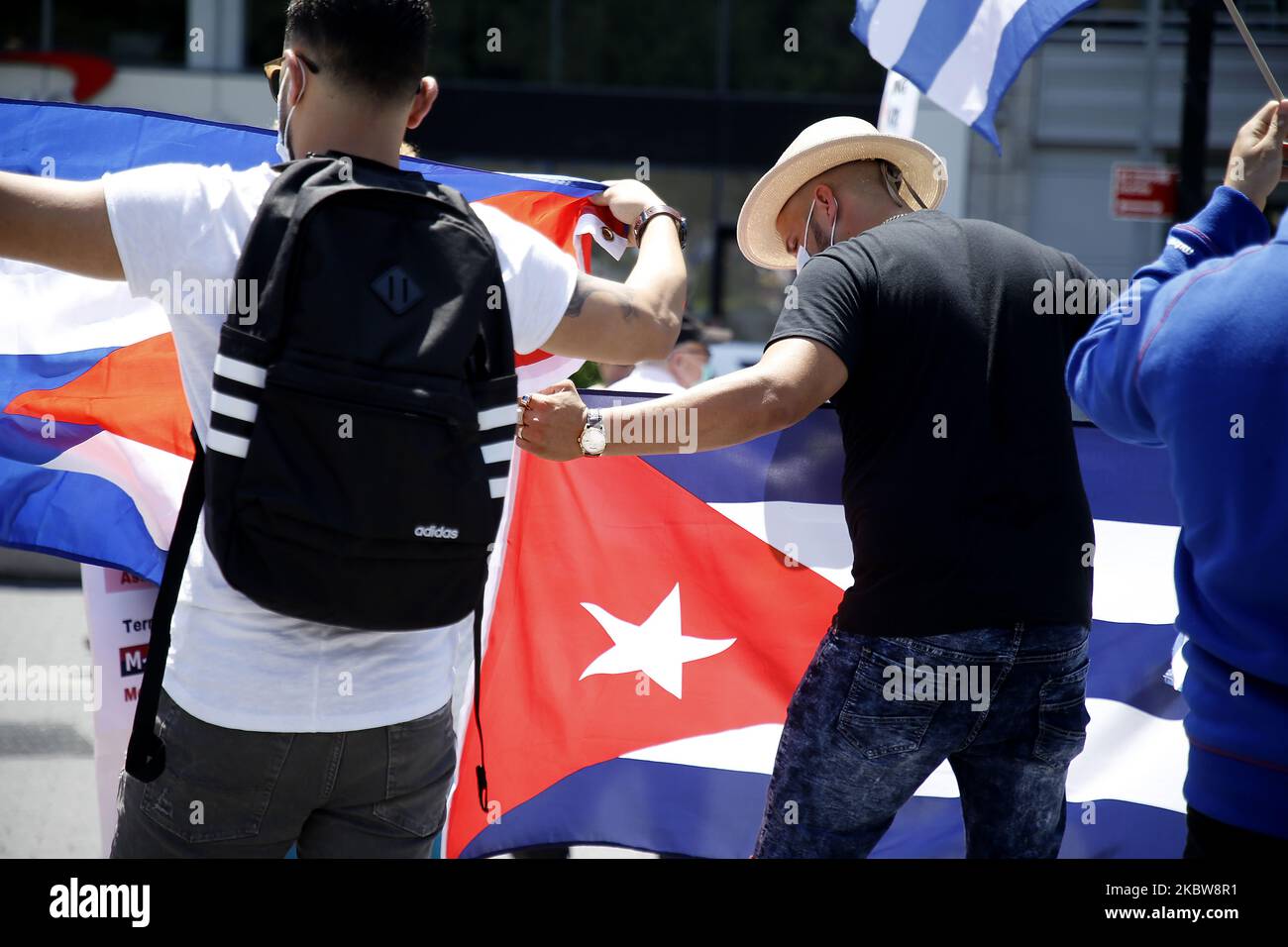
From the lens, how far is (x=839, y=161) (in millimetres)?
2984

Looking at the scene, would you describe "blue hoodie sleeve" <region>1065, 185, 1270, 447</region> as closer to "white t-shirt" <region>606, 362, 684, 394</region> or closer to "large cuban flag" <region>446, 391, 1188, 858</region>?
"large cuban flag" <region>446, 391, 1188, 858</region>

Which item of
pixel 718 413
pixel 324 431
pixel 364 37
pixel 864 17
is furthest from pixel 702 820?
pixel 864 17

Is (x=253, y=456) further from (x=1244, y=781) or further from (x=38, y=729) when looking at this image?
(x=38, y=729)

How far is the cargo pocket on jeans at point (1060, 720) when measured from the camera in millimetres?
2559

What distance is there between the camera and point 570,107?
17984 mm

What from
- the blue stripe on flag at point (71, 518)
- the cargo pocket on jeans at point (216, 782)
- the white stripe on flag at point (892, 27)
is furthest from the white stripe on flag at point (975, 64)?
the cargo pocket on jeans at point (216, 782)

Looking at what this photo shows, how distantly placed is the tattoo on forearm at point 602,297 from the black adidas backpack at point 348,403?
0.21 metres

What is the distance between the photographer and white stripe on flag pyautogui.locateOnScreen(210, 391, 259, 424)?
1.82 meters

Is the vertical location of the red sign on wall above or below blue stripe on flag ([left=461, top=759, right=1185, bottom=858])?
above

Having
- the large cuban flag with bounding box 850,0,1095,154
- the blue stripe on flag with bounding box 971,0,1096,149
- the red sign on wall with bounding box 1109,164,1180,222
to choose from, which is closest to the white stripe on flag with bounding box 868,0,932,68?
the large cuban flag with bounding box 850,0,1095,154

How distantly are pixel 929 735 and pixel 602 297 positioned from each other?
1084 millimetres

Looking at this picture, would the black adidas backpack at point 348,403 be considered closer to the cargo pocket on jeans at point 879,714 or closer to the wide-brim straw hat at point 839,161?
the cargo pocket on jeans at point 879,714

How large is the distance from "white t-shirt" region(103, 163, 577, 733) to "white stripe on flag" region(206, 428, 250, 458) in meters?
0.13
